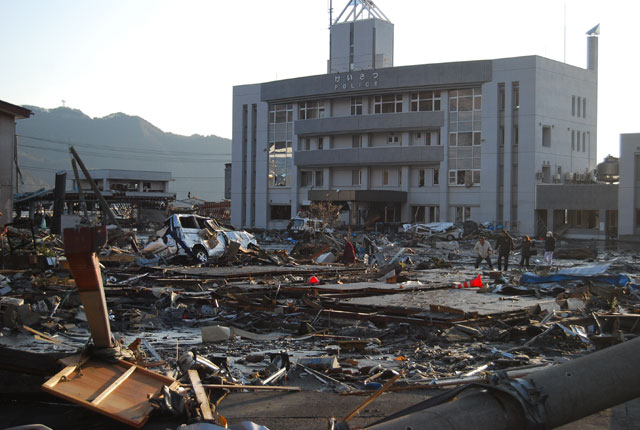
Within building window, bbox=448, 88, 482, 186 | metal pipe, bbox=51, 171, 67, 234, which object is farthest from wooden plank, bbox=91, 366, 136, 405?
building window, bbox=448, 88, 482, 186

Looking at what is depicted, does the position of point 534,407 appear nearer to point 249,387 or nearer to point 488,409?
point 488,409

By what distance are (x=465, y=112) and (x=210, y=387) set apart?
59056 mm

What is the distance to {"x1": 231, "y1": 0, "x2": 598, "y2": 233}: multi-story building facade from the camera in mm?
60062

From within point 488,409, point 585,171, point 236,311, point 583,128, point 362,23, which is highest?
point 362,23

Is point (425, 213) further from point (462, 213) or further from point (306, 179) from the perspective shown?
point (306, 179)

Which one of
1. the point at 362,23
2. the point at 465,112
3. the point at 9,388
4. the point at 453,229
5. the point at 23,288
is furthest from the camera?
the point at 362,23

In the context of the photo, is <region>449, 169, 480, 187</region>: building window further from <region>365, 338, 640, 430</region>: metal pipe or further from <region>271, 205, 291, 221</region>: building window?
<region>365, 338, 640, 430</region>: metal pipe

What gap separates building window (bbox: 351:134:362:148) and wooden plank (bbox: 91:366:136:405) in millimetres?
62809

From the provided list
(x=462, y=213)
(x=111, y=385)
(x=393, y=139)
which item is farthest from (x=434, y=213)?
(x=111, y=385)

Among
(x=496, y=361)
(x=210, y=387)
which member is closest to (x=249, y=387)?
(x=210, y=387)

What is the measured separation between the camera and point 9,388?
6.83 m

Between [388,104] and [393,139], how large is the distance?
11.7ft

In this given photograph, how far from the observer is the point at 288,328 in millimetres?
12344

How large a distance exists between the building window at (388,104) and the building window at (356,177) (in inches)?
261
